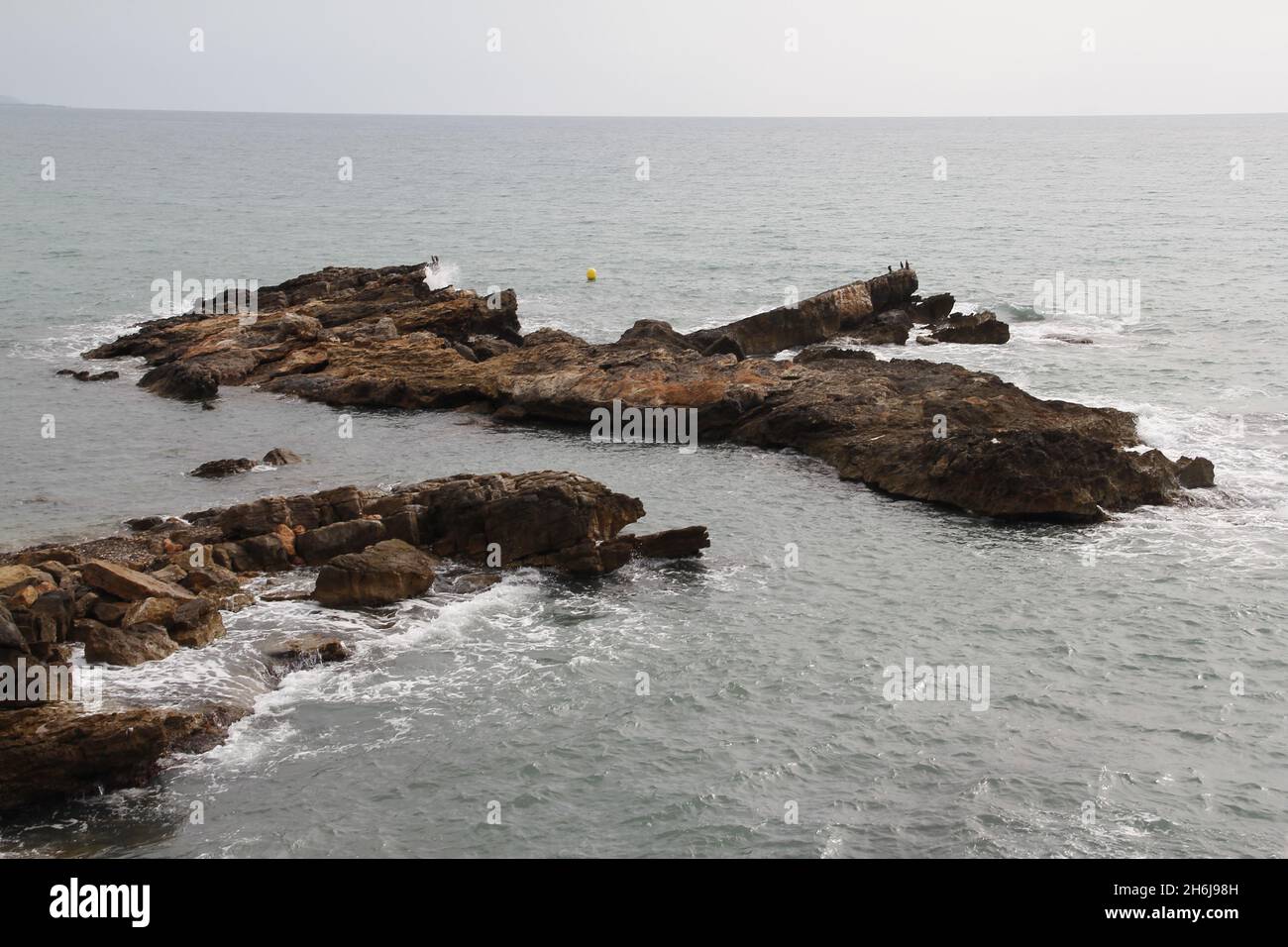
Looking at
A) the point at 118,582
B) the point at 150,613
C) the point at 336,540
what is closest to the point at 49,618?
the point at 118,582

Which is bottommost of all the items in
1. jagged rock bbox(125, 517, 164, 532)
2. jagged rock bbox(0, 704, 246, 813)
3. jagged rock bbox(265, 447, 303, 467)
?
jagged rock bbox(0, 704, 246, 813)

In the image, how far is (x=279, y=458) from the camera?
36625 mm

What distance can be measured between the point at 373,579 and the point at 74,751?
806cm

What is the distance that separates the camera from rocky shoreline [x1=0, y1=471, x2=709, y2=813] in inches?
779

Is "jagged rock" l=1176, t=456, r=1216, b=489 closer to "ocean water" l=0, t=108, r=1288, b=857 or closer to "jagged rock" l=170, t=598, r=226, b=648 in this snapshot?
"ocean water" l=0, t=108, r=1288, b=857

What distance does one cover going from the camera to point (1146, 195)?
13250 centimetres

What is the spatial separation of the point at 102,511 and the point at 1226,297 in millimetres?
58529

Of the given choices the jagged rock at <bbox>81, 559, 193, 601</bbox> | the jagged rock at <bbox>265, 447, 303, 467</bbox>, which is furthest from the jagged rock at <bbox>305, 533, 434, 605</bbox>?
the jagged rock at <bbox>265, 447, 303, 467</bbox>

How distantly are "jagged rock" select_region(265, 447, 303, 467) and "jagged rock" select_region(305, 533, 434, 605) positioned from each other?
33.3 ft

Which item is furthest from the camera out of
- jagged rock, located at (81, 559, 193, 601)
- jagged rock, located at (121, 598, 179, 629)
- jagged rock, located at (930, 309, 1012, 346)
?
jagged rock, located at (930, 309, 1012, 346)

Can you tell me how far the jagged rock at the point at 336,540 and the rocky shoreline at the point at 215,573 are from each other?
1.2 inches

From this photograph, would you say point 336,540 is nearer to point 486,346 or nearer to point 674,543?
point 674,543

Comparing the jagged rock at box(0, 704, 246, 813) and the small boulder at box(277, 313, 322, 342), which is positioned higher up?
the small boulder at box(277, 313, 322, 342)
